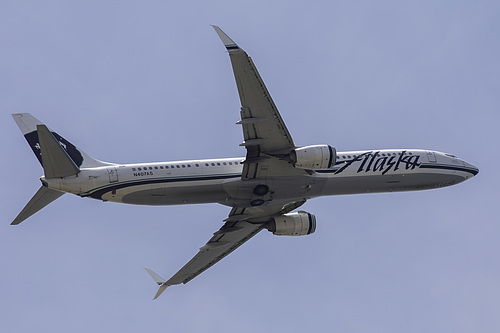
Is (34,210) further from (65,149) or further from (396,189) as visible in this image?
(396,189)

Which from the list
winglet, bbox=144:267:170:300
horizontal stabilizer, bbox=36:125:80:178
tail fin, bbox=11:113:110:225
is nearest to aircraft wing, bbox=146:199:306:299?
winglet, bbox=144:267:170:300

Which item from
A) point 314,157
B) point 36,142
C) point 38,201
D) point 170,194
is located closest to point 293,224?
point 314,157

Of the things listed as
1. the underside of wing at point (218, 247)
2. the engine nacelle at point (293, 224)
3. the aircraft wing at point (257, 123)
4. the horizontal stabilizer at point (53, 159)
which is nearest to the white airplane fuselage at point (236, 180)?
the horizontal stabilizer at point (53, 159)

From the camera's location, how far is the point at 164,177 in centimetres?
5181

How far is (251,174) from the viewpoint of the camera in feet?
171

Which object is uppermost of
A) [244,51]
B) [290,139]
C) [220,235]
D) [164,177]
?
[244,51]

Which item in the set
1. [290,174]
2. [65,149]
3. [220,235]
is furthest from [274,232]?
[65,149]

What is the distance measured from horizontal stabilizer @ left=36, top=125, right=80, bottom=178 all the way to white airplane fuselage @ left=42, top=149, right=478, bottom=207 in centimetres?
51

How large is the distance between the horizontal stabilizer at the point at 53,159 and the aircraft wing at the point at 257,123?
10104 mm

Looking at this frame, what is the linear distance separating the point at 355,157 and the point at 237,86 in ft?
43.1

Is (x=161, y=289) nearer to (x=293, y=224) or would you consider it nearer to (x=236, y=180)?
(x=293, y=224)

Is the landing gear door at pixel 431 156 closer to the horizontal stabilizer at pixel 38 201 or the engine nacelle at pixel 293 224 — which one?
the engine nacelle at pixel 293 224

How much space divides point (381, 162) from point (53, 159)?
851 inches

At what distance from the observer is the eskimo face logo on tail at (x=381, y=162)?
56.1 meters
